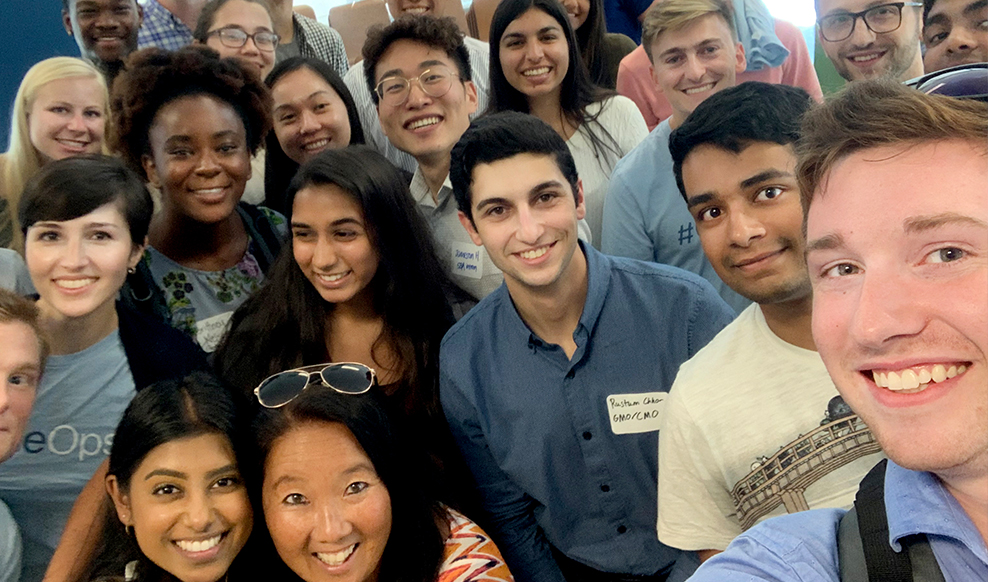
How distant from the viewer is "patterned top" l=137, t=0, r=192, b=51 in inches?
147

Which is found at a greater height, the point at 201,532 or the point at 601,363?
the point at 601,363

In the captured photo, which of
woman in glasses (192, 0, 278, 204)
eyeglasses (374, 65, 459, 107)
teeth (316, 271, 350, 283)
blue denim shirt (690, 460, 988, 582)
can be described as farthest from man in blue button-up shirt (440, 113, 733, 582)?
woman in glasses (192, 0, 278, 204)

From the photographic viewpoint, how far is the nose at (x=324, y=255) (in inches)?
93.1

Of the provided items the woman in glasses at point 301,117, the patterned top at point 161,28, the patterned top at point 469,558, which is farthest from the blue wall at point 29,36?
the patterned top at point 469,558

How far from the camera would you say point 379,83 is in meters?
2.96

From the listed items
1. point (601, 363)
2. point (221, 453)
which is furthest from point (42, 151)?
point (601, 363)

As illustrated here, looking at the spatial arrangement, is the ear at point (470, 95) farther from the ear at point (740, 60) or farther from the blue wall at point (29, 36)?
the blue wall at point (29, 36)

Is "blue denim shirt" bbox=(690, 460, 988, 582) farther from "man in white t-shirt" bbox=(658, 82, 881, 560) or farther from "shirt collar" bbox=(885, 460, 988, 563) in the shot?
"man in white t-shirt" bbox=(658, 82, 881, 560)

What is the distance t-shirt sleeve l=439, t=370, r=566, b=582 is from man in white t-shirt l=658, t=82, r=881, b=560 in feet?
1.74

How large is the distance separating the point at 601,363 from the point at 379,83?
1.45 m

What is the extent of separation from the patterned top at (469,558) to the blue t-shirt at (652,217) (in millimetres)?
1070

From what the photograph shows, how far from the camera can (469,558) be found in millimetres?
1910

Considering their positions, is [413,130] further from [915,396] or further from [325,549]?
[915,396]

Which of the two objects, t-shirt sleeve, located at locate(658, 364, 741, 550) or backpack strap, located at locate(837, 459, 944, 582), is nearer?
backpack strap, located at locate(837, 459, 944, 582)
